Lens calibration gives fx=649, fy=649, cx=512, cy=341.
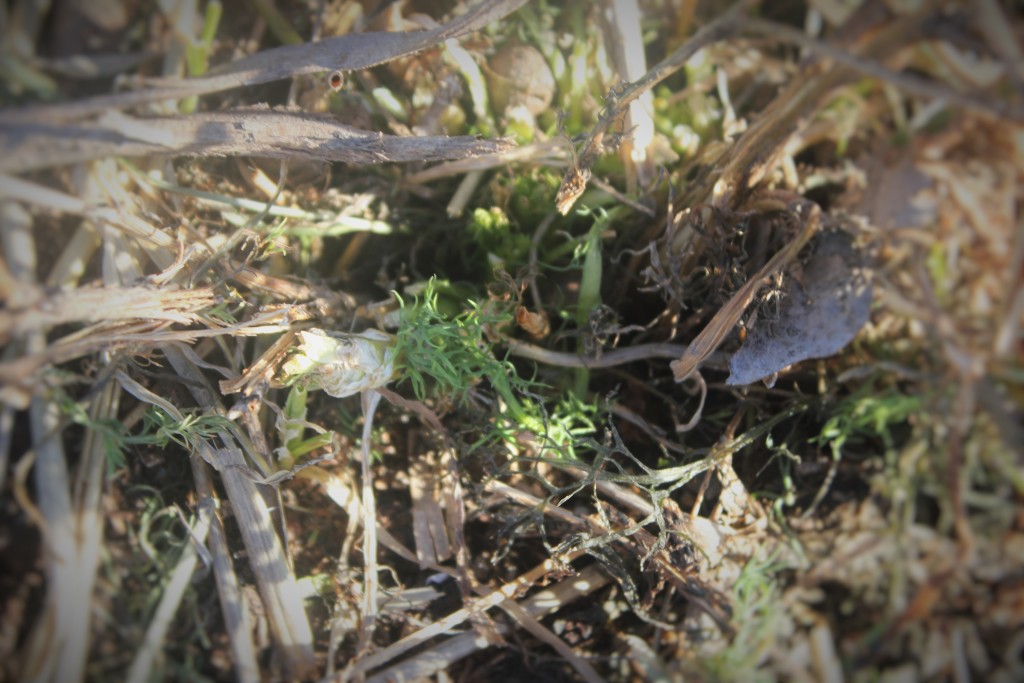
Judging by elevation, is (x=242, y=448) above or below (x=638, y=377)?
above

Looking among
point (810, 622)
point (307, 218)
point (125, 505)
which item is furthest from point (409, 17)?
point (810, 622)

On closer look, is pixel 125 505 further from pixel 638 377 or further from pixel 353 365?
pixel 638 377

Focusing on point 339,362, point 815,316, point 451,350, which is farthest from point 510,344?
point 815,316

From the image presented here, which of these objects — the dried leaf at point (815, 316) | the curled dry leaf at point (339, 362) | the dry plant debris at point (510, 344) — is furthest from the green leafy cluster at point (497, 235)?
the dried leaf at point (815, 316)

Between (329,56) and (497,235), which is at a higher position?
(329,56)

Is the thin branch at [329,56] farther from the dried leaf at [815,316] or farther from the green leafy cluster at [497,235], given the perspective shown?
the dried leaf at [815,316]

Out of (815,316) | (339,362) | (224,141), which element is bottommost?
(815,316)

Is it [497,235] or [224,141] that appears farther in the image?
[497,235]

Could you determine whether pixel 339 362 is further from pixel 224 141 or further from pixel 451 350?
pixel 224 141
